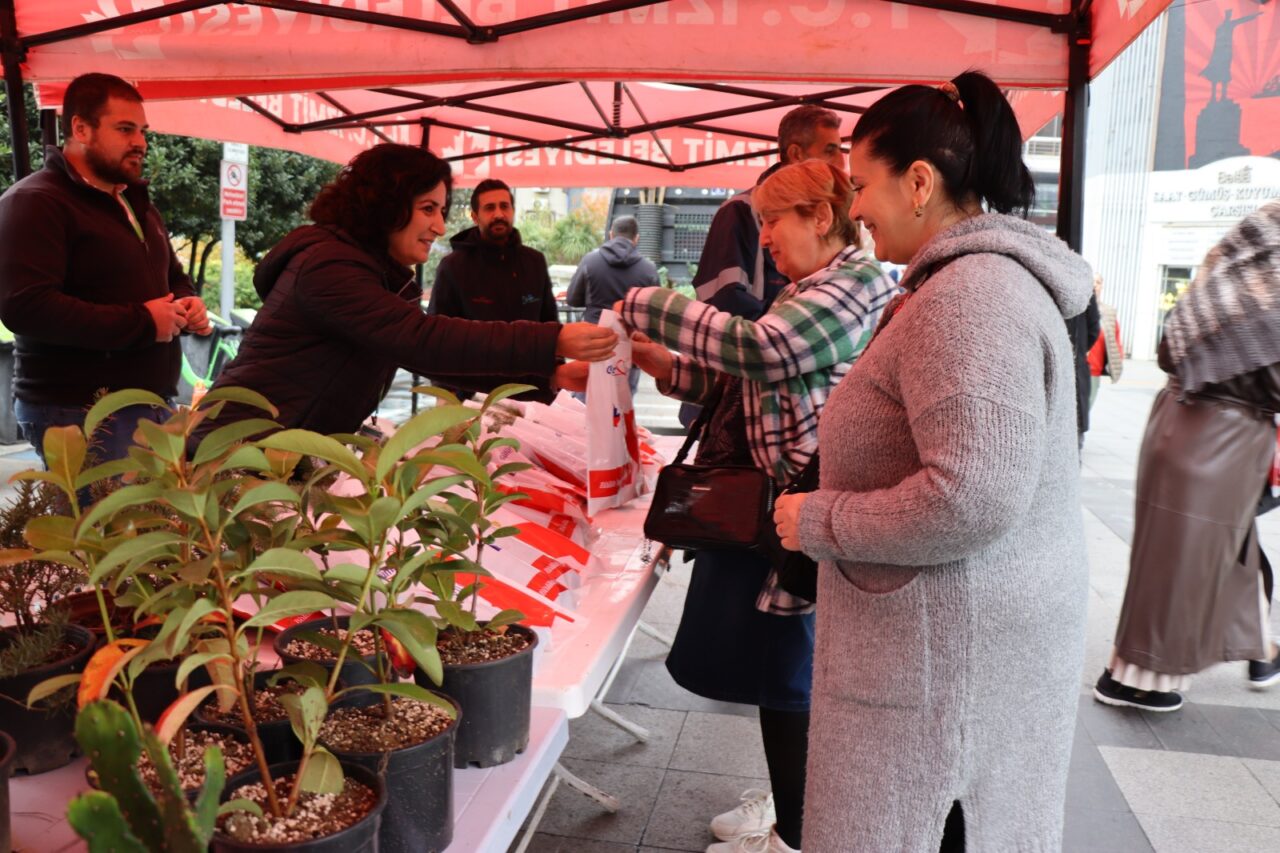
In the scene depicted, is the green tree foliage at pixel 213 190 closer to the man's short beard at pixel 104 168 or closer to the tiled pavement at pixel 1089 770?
the man's short beard at pixel 104 168

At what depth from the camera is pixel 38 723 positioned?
1.19 m

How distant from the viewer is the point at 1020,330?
121 centimetres

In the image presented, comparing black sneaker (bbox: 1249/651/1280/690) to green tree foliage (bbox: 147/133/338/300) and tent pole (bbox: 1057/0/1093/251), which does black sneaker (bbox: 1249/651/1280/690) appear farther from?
green tree foliage (bbox: 147/133/338/300)

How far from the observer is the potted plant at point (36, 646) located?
1.16 meters

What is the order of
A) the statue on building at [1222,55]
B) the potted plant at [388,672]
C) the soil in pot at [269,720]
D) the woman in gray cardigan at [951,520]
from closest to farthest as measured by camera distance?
the potted plant at [388,672] < the soil in pot at [269,720] < the woman in gray cardigan at [951,520] < the statue on building at [1222,55]

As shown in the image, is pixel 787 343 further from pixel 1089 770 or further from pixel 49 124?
pixel 49 124

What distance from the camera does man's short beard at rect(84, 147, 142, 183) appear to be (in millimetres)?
2818

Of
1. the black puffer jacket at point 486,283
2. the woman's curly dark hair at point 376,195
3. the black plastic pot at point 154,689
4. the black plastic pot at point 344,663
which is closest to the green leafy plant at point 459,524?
the black plastic pot at point 344,663

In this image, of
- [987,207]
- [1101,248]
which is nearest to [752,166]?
[987,207]

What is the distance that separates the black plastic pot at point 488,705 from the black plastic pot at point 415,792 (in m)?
0.17

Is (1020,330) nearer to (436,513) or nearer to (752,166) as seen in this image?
(436,513)

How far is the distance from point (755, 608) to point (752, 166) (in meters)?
4.91

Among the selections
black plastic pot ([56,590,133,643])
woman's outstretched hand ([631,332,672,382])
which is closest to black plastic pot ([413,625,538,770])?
black plastic pot ([56,590,133,643])

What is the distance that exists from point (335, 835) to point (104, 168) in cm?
252
